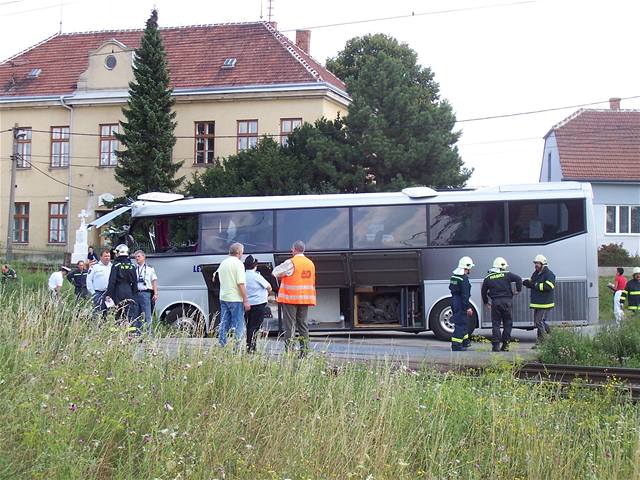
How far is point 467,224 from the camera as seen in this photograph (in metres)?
20.8

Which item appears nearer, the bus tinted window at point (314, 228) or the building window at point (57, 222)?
the bus tinted window at point (314, 228)

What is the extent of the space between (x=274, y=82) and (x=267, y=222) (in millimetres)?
23760

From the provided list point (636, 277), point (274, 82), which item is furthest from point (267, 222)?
point (274, 82)

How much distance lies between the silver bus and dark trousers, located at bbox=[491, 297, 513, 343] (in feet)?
9.17

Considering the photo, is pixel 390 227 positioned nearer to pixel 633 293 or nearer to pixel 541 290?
pixel 541 290

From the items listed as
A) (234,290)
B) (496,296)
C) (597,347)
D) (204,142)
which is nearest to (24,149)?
(204,142)

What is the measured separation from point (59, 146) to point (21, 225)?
4711mm

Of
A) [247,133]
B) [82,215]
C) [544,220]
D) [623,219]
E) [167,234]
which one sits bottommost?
[167,234]

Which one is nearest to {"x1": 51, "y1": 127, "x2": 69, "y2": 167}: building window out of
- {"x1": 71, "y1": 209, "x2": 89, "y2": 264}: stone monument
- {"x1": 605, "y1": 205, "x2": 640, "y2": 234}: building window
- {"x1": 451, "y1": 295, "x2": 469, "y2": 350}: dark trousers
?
{"x1": 71, "y1": 209, "x2": 89, "y2": 264}: stone monument

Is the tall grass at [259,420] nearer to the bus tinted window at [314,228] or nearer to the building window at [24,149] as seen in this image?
the bus tinted window at [314,228]

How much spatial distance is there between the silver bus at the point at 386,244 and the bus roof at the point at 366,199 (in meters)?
0.02

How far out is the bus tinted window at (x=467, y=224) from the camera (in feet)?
67.7

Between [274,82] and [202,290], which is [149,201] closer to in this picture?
[202,290]

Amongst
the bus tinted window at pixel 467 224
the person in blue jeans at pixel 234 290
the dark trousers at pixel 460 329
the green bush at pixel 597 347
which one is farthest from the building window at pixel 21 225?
the green bush at pixel 597 347
